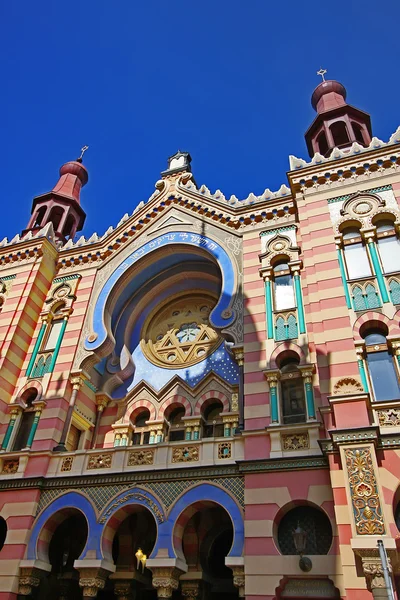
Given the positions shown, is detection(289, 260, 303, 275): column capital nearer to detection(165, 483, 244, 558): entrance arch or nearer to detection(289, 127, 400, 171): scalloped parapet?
detection(289, 127, 400, 171): scalloped parapet

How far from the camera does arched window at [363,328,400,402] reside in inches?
441

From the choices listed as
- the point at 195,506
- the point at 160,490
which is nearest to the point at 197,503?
the point at 195,506

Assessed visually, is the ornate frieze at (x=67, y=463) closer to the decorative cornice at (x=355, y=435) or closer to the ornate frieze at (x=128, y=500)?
the ornate frieze at (x=128, y=500)

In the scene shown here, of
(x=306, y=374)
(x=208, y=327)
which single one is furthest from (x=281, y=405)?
(x=208, y=327)

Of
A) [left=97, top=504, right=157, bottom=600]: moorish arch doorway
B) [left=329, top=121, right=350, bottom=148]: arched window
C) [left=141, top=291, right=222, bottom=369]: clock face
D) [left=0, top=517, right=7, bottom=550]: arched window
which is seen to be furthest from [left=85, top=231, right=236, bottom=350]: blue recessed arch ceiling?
[left=329, top=121, right=350, bottom=148]: arched window

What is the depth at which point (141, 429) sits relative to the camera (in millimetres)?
15789

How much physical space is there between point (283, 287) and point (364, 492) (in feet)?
23.0

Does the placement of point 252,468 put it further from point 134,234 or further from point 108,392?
point 134,234

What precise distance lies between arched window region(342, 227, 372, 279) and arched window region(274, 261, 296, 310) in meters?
1.90

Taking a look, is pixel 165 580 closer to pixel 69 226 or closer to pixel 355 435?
pixel 355 435

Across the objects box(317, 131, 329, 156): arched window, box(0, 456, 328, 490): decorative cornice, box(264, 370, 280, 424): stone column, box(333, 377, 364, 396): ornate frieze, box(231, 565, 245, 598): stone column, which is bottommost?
box(231, 565, 245, 598): stone column

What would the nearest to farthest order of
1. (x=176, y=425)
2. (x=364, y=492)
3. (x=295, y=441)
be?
(x=364, y=492) → (x=295, y=441) → (x=176, y=425)

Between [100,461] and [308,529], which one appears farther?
[100,461]

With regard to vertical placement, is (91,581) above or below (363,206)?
below
